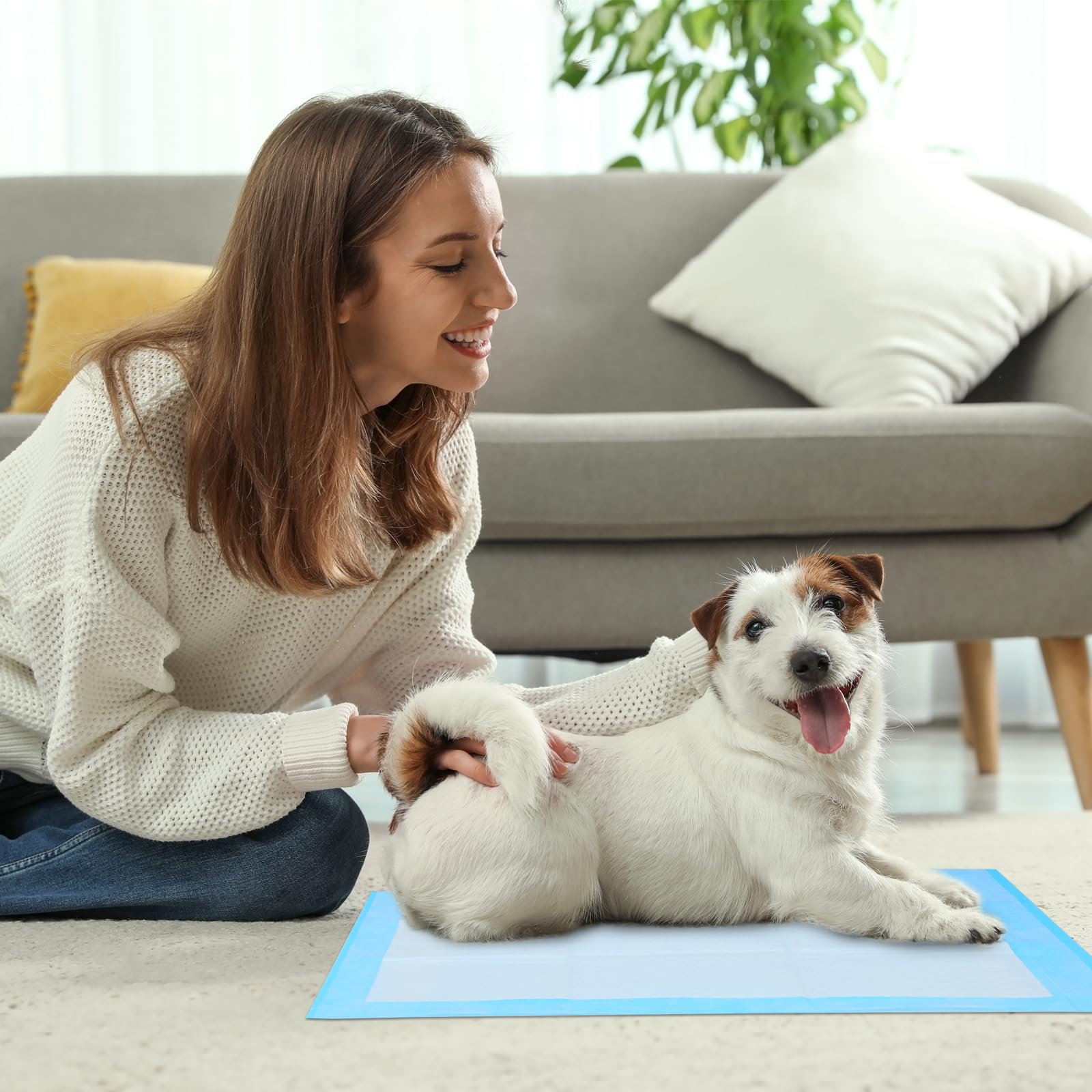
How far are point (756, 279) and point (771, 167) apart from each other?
0.78m

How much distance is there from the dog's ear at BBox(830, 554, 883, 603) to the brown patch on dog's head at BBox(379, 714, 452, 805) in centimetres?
39

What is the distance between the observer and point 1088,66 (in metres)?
3.07

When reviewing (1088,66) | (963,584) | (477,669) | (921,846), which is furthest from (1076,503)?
(1088,66)

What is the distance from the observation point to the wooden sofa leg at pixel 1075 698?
1.83m

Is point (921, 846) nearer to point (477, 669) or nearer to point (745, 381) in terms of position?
point (477, 669)

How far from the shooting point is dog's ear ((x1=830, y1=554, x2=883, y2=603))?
1.12m

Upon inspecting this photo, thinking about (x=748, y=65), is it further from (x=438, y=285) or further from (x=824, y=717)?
(x=824, y=717)

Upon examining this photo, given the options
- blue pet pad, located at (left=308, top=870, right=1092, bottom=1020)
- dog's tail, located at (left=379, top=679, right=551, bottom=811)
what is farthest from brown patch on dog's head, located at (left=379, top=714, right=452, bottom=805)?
blue pet pad, located at (left=308, top=870, right=1092, bottom=1020)

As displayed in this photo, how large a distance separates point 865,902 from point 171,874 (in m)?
0.70

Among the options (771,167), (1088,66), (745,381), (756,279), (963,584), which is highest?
(1088,66)

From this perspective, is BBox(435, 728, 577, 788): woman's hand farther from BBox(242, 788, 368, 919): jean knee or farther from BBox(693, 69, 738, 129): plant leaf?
BBox(693, 69, 738, 129): plant leaf

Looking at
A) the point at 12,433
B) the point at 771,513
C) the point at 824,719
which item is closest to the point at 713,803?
the point at 824,719

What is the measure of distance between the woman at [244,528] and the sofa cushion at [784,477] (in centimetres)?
48

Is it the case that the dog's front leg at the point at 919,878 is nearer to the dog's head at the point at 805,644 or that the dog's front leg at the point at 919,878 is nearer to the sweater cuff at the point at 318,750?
the dog's head at the point at 805,644
